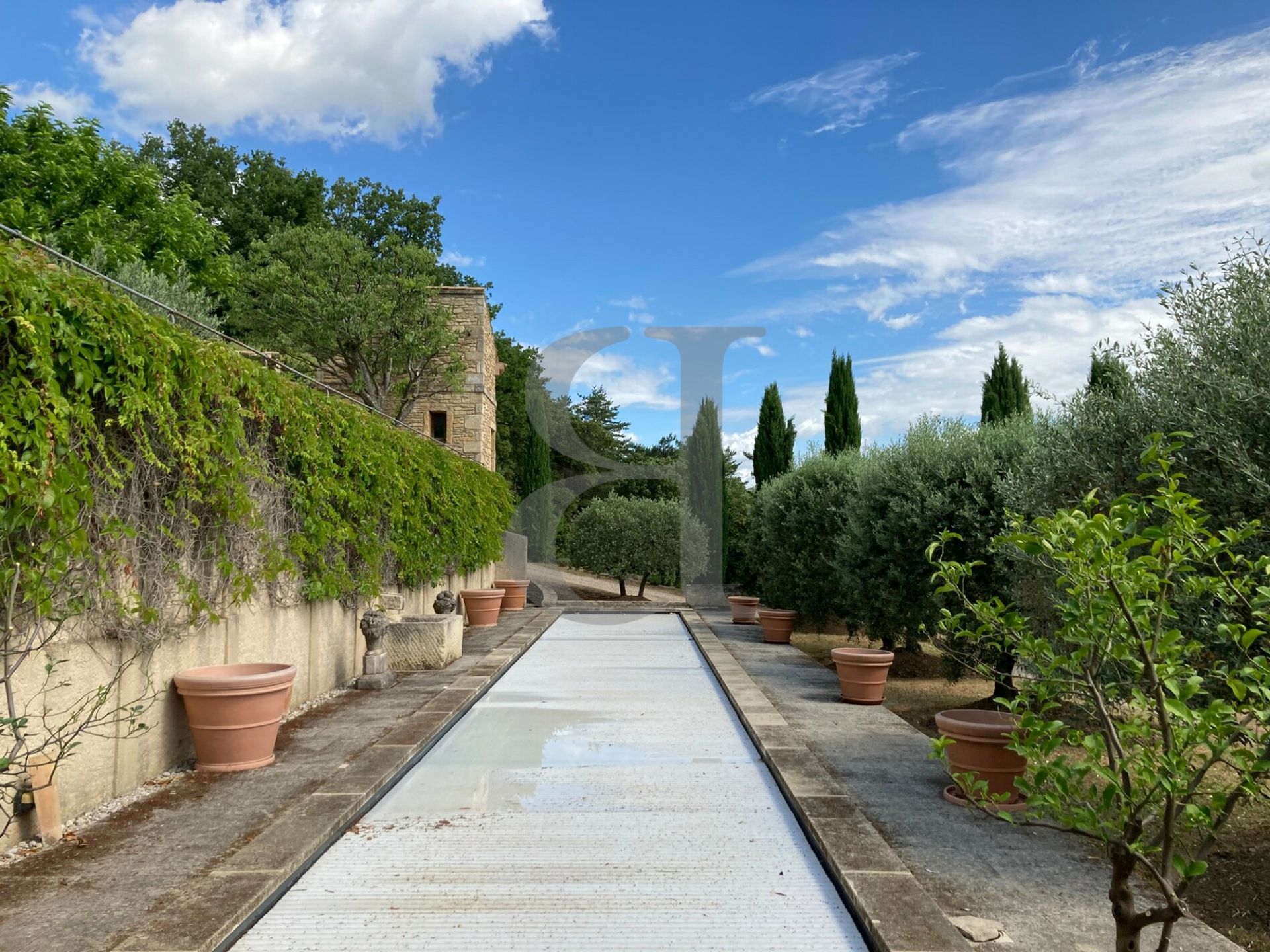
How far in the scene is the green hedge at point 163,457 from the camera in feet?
10.5

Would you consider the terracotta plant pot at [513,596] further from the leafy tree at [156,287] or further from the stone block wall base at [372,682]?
the stone block wall base at [372,682]

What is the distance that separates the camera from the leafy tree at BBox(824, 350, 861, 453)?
761 inches

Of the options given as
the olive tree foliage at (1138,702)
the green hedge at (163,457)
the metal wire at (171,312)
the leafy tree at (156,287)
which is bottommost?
the olive tree foliage at (1138,702)

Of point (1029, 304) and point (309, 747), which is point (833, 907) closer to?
point (309, 747)

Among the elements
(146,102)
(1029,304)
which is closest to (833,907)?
(1029,304)

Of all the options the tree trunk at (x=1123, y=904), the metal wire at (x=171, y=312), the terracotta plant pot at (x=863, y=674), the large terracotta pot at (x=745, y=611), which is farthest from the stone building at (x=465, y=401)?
the tree trunk at (x=1123, y=904)

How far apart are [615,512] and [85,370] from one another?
16588 millimetres

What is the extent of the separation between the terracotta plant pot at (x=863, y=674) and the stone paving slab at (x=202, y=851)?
140 inches

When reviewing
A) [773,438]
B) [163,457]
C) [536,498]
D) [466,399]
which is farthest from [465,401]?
[163,457]

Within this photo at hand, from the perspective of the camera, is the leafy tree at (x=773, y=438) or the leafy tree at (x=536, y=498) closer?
the leafy tree at (x=773, y=438)

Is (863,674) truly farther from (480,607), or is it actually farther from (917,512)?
(480,607)

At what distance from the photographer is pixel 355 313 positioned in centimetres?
1817

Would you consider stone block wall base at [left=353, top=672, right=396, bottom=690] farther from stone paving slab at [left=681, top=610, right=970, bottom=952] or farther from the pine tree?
the pine tree

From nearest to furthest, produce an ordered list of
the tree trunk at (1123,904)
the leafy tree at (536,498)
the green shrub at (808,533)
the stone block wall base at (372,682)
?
1. the tree trunk at (1123,904)
2. the stone block wall base at (372,682)
3. the green shrub at (808,533)
4. the leafy tree at (536,498)
